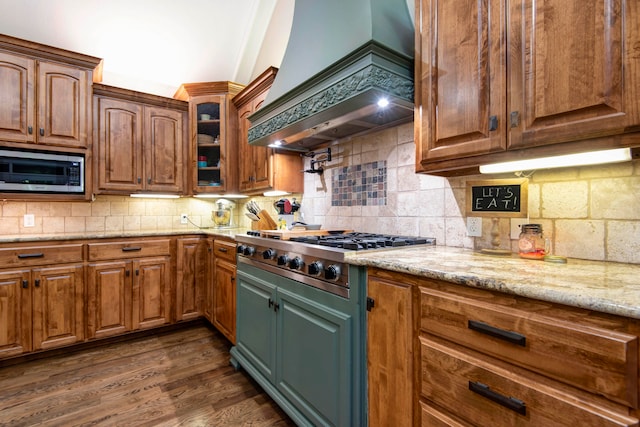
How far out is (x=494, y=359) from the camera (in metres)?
0.86

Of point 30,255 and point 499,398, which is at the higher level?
point 30,255

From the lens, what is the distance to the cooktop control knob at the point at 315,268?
1450 mm

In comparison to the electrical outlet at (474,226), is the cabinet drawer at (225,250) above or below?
below

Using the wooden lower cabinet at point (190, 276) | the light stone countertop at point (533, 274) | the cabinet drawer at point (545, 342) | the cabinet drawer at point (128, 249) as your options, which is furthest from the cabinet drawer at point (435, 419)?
the cabinet drawer at point (128, 249)

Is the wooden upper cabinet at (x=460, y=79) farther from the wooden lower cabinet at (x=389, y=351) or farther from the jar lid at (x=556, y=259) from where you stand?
the wooden lower cabinet at (x=389, y=351)

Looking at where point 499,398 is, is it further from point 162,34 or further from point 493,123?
point 162,34

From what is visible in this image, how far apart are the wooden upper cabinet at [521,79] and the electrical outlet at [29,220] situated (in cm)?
333

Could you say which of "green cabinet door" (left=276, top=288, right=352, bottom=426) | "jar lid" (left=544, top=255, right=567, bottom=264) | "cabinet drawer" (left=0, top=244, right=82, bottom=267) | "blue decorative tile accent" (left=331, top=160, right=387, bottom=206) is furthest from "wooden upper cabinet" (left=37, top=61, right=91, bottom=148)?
"jar lid" (left=544, top=255, right=567, bottom=264)

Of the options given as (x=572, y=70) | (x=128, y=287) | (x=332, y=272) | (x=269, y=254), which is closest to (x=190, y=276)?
(x=128, y=287)

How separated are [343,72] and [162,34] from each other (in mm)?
2439

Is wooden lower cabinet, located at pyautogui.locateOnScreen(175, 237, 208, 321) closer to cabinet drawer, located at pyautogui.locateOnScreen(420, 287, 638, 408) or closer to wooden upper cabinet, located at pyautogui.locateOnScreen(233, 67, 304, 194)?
→ wooden upper cabinet, located at pyautogui.locateOnScreen(233, 67, 304, 194)

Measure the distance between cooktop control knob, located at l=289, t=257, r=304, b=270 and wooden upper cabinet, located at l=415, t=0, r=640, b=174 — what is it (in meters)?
0.74

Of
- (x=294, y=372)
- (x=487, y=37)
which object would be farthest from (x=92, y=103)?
(x=487, y=37)

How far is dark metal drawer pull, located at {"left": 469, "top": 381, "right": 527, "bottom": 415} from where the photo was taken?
799 mm
